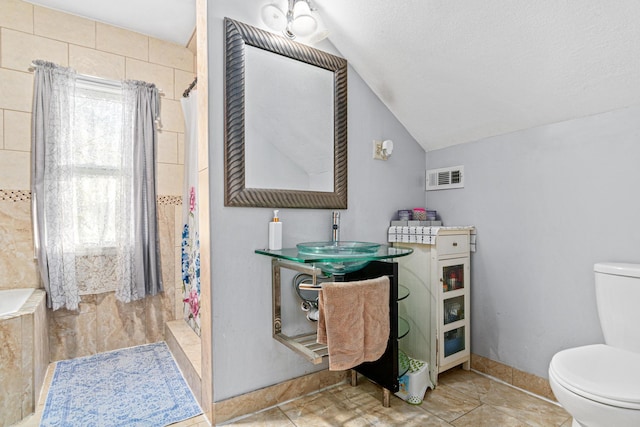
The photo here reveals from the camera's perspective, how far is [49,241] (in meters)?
2.20

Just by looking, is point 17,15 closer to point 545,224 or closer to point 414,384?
point 414,384

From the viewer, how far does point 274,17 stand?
1786 mm

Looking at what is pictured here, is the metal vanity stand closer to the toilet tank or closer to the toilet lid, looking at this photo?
the toilet lid

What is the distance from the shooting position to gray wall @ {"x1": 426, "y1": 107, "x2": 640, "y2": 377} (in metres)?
1.59

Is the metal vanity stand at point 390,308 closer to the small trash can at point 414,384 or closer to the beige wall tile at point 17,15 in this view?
the small trash can at point 414,384

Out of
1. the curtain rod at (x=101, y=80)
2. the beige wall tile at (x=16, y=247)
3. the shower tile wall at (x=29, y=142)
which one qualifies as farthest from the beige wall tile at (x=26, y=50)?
the beige wall tile at (x=16, y=247)

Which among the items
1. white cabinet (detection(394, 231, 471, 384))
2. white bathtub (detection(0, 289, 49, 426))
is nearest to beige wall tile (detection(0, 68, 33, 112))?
white bathtub (detection(0, 289, 49, 426))

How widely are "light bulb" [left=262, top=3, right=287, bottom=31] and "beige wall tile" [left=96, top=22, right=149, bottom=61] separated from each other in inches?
54.0

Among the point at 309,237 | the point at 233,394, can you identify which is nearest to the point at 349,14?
the point at 309,237

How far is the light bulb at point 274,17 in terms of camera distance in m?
1.76

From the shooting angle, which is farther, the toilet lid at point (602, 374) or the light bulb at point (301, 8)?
the light bulb at point (301, 8)

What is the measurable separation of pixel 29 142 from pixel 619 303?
3.36m

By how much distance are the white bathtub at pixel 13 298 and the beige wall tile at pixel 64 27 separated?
66.2 inches

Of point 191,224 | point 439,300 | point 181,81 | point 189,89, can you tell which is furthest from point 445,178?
point 181,81
